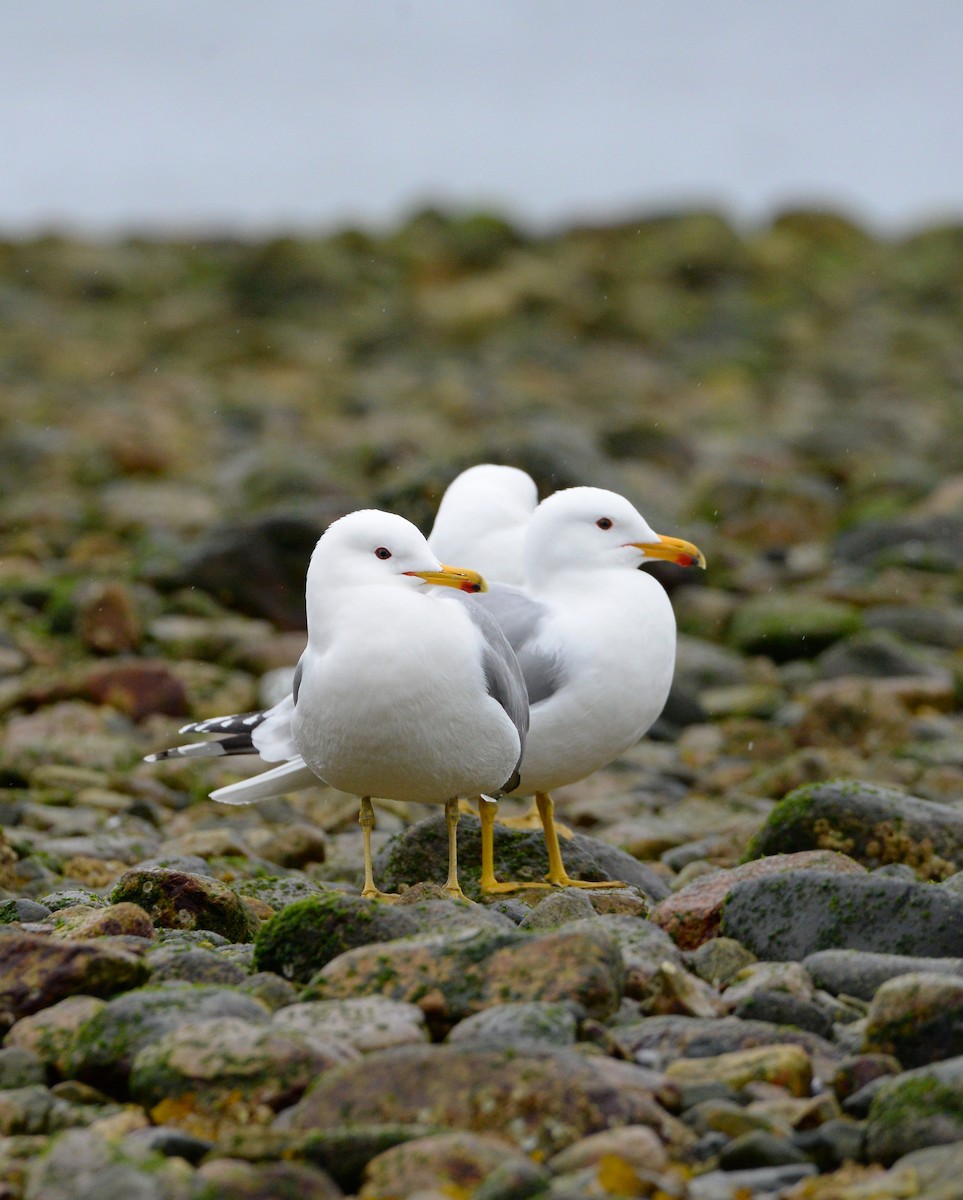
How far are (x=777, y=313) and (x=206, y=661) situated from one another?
91.7 ft

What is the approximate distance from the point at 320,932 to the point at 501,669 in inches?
56.1

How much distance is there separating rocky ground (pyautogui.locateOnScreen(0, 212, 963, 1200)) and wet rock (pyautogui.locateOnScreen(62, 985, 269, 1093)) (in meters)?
0.01

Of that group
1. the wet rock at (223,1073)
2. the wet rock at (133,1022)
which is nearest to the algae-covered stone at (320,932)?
the wet rock at (133,1022)

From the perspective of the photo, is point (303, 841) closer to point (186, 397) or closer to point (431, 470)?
point (431, 470)

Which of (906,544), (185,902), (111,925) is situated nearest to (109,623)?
(185,902)

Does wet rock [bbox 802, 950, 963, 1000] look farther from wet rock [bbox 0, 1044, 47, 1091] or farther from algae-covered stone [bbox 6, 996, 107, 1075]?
wet rock [bbox 0, 1044, 47, 1091]

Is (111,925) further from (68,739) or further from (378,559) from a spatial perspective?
(68,739)

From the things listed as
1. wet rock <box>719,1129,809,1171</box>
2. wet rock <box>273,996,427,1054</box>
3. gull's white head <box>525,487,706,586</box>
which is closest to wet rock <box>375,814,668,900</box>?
gull's white head <box>525,487,706,586</box>

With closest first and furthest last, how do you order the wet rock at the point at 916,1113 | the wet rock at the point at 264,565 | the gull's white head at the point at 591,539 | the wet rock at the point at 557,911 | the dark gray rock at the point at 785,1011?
the wet rock at the point at 916,1113 < the dark gray rock at the point at 785,1011 < the wet rock at the point at 557,911 < the gull's white head at the point at 591,539 < the wet rock at the point at 264,565

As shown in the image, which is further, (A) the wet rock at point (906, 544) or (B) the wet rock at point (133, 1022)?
(A) the wet rock at point (906, 544)

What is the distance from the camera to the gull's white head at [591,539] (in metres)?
7.48

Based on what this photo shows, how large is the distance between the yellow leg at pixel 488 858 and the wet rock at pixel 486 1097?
7.82 ft

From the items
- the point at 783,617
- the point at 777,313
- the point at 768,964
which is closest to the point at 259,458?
the point at 783,617

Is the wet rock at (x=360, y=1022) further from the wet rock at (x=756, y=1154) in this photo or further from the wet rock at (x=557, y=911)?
the wet rock at (x=557, y=911)
